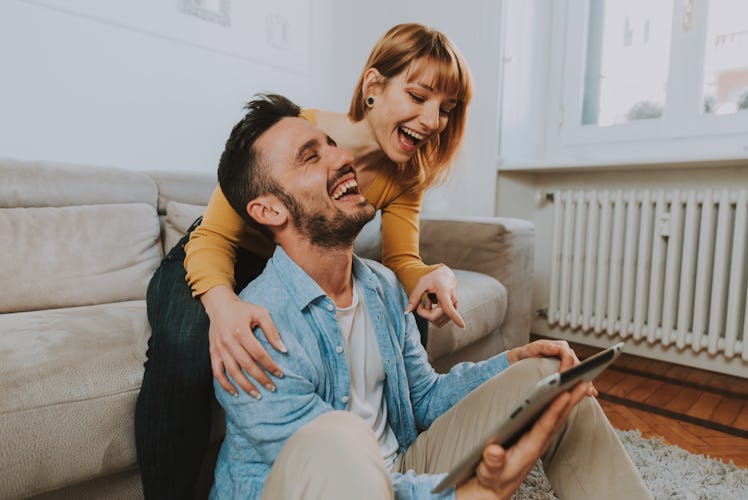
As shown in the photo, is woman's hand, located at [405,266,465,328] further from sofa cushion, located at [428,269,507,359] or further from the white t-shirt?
sofa cushion, located at [428,269,507,359]

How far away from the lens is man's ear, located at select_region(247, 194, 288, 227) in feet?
2.77

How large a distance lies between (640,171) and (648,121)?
29 centimetres

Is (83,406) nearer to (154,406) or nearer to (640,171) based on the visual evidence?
(154,406)

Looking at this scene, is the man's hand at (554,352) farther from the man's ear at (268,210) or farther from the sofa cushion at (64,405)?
the sofa cushion at (64,405)

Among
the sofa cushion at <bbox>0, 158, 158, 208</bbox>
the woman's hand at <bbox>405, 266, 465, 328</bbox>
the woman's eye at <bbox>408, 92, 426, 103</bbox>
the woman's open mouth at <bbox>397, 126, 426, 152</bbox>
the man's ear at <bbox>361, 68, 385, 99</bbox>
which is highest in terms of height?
the man's ear at <bbox>361, 68, 385, 99</bbox>

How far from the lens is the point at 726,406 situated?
186 centimetres

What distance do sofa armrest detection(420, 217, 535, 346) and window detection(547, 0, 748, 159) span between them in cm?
75

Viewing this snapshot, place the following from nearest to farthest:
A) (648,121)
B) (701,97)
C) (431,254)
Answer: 1. (431,254)
2. (701,97)
3. (648,121)

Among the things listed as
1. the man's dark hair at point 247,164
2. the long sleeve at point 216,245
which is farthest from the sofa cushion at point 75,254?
the man's dark hair at point 247,164

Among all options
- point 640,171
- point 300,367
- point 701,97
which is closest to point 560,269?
point 640,171

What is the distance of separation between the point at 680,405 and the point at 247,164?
1.79 metres

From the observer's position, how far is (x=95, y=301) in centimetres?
133

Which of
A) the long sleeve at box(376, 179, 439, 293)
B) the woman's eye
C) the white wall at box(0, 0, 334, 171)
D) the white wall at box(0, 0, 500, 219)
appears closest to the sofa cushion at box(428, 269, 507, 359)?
the long sleeve at box(376, 179, 439, 293)

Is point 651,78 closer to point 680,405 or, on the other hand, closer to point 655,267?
point 655,267
